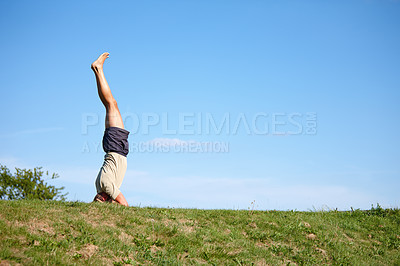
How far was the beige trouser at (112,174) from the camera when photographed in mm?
11172

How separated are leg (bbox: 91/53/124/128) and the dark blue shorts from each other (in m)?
0.18

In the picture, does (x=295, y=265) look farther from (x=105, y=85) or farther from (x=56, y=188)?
(x=56, y=188)

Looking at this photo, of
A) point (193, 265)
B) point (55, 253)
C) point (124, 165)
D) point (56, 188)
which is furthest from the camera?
point (56, 188)

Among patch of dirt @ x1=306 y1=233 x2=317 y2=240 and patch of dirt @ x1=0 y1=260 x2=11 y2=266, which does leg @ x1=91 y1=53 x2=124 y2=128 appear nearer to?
patch of dirt @ x1=0 y1=260 x2=11 y2=266

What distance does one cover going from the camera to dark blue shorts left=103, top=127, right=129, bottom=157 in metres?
11.6

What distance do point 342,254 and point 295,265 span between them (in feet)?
6.56

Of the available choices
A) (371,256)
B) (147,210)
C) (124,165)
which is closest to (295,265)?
(371,256)

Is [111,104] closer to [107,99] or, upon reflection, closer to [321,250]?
[107,99]

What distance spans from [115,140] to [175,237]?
12.3ft

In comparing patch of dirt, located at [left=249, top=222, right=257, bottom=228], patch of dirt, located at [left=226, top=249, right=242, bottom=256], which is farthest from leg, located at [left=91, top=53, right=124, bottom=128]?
patch of dirt, located at [left=226, top=249, right=242, bottom=256]

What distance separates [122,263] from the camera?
8094 millimetres

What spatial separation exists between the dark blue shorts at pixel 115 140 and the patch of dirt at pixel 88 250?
383cm

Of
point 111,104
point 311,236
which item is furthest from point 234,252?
point 111,104

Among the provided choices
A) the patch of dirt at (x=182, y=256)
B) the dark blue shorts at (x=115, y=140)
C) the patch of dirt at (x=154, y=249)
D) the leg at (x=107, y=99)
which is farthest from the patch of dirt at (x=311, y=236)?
the leg at (x=107, y=99)
